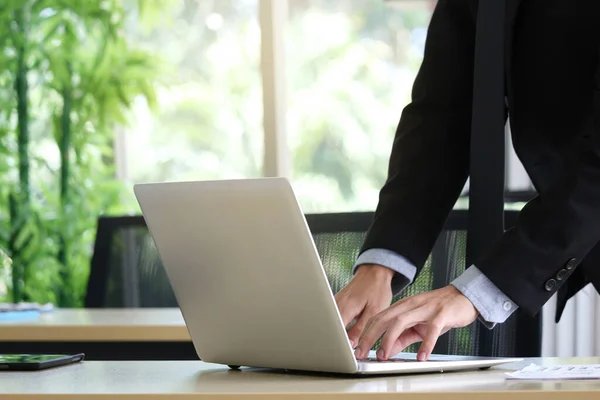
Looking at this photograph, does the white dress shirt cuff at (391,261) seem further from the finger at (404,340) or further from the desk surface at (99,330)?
the desk surface at (99,330)

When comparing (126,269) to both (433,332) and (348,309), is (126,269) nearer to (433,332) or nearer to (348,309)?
(348,309)

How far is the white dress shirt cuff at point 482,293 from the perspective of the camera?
1077 millimetres

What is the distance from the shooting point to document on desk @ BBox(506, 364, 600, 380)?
1000 mm

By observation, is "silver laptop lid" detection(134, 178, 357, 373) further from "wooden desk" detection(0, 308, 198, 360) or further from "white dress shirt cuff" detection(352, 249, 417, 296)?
"wooden desk" detection(0, 308, 198, 360)

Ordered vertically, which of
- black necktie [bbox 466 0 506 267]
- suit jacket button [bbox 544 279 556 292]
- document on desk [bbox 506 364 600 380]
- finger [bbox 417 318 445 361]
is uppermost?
black necktie [bbox 466 0 506 267]

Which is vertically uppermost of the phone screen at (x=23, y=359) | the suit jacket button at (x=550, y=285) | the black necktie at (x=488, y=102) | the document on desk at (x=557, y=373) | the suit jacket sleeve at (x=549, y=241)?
the black necktie at (x=488, y=102)

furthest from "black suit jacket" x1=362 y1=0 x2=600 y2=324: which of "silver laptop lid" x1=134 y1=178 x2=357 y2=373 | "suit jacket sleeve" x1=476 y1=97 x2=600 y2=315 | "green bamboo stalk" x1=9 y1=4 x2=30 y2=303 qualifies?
"green bamboo stalk" x1=9 y1=4 x2=30 y2=303

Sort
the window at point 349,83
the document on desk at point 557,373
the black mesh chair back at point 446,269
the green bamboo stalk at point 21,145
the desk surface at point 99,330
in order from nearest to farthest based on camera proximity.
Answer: the document on desk at point 557,373 < the black mesh chair back at point 446,269 < the desk surface at point 99,330 < the green bamboo stalk at point 21,145 < the window at point 349,83

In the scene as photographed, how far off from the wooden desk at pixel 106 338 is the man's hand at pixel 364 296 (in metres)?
0.67

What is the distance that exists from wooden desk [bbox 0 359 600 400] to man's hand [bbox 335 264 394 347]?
0.14 metres

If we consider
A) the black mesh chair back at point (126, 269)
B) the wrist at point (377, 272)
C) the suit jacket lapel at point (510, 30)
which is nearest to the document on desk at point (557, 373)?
the wrist at point (377, 272)

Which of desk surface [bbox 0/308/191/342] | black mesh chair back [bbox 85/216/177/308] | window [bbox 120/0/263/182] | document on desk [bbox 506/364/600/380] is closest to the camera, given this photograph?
document on desk [bbox 506/364/600/380]

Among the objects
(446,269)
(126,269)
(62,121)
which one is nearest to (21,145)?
(62,121)

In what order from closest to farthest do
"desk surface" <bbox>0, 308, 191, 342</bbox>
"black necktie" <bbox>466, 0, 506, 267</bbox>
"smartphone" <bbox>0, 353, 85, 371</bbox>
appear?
"smartphone" <bbox>0, 353, 85, 371</bbox>, "black necktie" <bbox>466, 0, 506, 267</bbox>, "desk surface" <bbox>0, 308, 191, 342</bbox>
